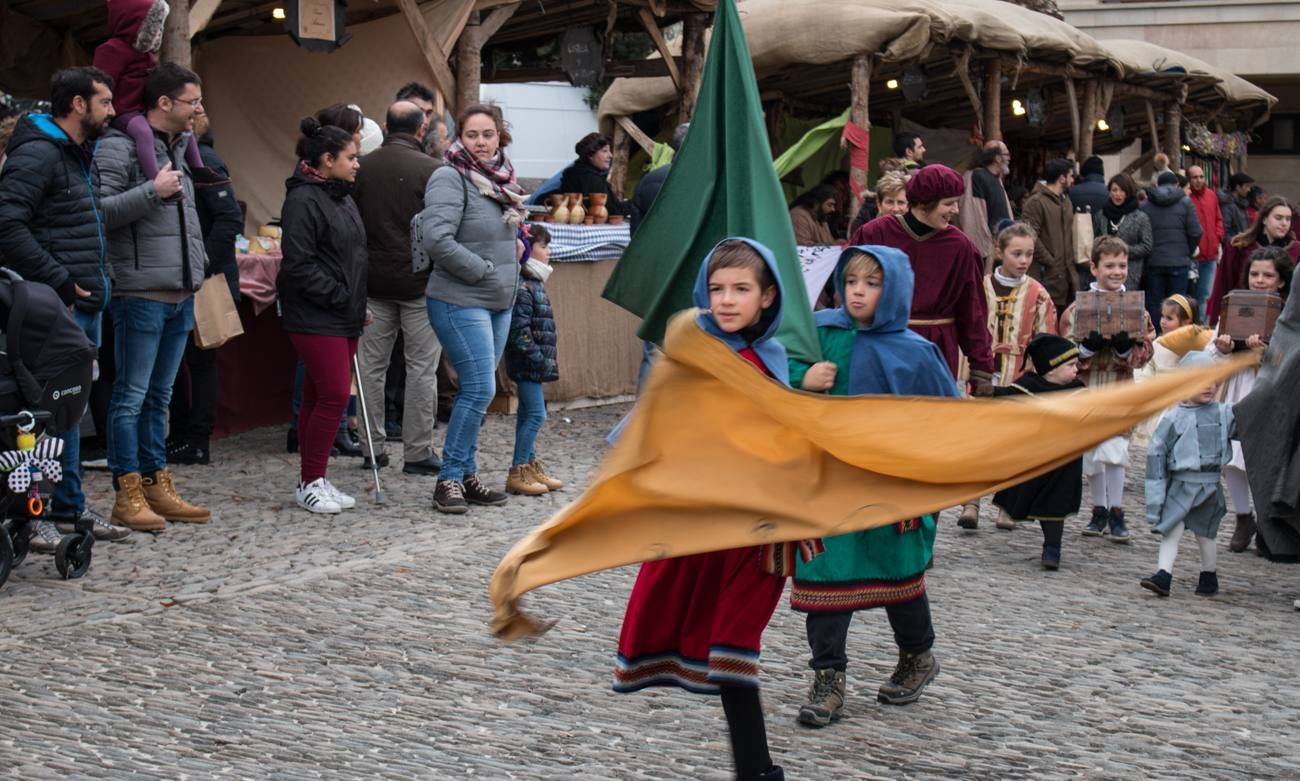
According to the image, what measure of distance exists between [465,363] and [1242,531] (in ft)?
14.1

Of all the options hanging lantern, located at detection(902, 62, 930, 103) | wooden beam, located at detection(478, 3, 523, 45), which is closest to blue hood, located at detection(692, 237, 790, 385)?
wooden beam, located at detection(478, 3, 523, 45)

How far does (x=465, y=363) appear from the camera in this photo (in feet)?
27.6

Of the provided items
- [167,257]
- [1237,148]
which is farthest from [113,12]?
[1237,148]

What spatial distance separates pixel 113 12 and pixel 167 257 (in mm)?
1549

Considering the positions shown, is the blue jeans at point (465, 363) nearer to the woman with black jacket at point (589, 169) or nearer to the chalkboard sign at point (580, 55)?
the woman with black jacket at point (589, 169)

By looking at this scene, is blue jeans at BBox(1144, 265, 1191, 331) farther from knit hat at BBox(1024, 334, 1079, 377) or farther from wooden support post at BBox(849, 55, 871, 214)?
knit hat at BBox(1024, 334, 1079, 377)

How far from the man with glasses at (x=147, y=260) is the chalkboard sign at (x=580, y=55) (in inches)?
277

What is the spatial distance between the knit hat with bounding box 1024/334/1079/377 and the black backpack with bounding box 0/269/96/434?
15.2 ft

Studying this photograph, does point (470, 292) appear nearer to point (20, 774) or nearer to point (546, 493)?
point (546, 493)

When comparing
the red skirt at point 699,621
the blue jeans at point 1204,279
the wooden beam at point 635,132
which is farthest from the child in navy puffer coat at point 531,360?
the blue jeans at point 1204,279

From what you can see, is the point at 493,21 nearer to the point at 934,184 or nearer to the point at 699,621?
the point at 934,184

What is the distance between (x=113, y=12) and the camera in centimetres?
825

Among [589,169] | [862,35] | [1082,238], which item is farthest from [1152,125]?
[589,169]

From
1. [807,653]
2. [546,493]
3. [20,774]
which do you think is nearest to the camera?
[20,774]
